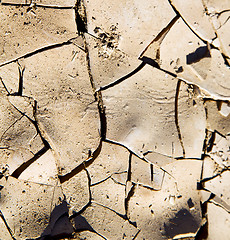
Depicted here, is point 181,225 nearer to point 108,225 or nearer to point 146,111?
point 108,225

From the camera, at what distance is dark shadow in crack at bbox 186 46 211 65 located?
6.08 ft

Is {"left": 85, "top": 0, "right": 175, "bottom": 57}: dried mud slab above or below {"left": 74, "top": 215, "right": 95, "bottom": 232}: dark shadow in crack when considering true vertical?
above

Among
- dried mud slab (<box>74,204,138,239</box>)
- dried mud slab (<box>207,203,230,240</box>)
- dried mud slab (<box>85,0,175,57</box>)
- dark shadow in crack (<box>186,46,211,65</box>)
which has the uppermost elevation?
dried mud slab (<box>85,0,175,57</box>)

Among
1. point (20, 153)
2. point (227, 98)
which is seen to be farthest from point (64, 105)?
point (227, 98)

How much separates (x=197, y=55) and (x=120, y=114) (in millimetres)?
908

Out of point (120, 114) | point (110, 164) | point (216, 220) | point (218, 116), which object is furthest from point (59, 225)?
point (218, 116)

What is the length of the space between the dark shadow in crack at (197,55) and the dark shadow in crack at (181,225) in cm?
143

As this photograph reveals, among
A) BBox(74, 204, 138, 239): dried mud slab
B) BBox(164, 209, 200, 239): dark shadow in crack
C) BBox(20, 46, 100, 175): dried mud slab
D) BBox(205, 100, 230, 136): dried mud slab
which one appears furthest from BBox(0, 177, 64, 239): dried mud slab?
BBox(205, 100, 230, 136): dried mud slab

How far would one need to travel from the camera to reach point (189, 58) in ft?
6.10

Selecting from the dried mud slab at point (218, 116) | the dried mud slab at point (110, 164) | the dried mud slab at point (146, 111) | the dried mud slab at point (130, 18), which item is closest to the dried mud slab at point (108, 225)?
the dried mud slab at point (110, 164)

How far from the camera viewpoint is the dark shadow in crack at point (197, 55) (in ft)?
6.08

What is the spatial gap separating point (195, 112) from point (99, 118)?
3.01 ft

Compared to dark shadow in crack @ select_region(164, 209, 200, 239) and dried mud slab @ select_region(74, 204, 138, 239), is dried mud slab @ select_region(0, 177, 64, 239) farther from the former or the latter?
dark shadow in crack @ select_region(164, 209, 200, 239)

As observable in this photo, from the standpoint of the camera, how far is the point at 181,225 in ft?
6.25
